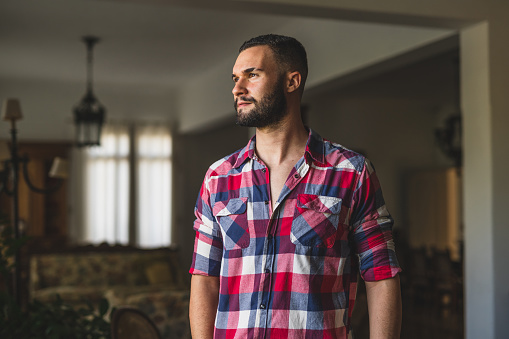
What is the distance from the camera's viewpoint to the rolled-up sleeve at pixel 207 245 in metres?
1.64

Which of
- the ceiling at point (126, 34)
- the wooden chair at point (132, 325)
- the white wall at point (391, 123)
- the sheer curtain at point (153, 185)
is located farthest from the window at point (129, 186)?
the wooden chair at point (132, 325)

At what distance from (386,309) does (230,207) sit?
1.51ft

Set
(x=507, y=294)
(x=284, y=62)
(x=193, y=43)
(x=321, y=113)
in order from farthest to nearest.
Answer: (x=321, y=113) → (x=193, y=43) → (x=507, y=294) → (x=284, y=62)

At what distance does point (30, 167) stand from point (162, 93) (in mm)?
2362

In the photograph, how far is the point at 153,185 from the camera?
9531 mm

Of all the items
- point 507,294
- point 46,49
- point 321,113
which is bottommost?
point 507,294

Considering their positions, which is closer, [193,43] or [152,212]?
[193,43]

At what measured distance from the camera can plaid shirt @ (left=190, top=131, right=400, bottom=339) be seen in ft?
4.83

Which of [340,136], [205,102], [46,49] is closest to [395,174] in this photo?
[340,136]

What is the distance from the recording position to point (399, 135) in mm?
8859

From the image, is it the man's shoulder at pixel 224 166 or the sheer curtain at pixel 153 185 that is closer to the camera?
the man's shoulder at pixel 224 166

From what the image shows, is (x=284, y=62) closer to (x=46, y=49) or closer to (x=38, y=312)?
(x=38, y=312)

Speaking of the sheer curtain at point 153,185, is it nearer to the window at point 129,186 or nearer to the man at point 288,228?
the window at point 129,186

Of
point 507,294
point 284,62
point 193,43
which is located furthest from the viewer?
point 193,43
